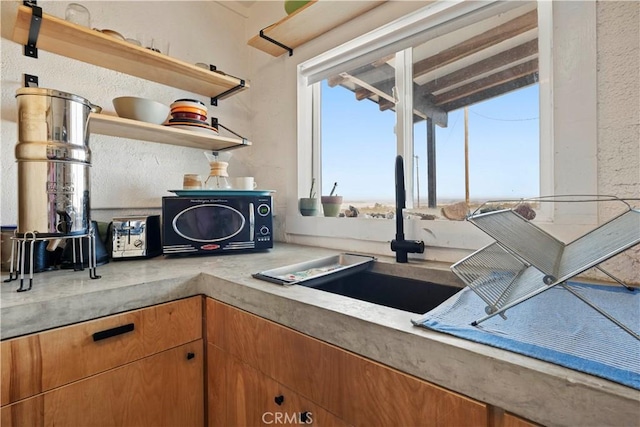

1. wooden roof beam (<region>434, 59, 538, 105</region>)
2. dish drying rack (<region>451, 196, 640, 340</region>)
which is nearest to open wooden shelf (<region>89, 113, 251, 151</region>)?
wooden roof beam (<region>434, 59, 538, 105</region>)

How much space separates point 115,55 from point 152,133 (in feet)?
1.07

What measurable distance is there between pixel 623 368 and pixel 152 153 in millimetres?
1735

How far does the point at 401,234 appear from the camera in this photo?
3.63 ft

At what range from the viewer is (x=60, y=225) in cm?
84

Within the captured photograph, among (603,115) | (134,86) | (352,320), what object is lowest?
(352,320)

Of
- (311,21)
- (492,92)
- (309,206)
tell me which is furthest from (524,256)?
(311,21)

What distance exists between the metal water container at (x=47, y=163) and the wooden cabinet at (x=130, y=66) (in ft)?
0.77

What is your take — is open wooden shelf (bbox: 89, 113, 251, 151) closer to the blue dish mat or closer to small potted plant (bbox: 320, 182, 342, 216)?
small potted plant (bbox: 320, 182, 342, 216)

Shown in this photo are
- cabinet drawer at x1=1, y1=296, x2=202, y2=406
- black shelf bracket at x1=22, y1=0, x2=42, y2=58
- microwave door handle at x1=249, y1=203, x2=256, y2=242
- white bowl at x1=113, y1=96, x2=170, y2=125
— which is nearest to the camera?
cabinet drawer at x1=1, y1=296, x2=202, y2=406

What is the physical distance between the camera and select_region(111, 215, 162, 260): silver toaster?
1.12 metres

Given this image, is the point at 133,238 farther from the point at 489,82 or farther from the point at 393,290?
the point at 489,82

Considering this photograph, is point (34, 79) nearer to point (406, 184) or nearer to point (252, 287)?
point (252, 287)

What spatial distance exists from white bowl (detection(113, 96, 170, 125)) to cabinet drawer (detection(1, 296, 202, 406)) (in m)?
0.81

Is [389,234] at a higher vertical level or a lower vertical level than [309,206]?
lower
